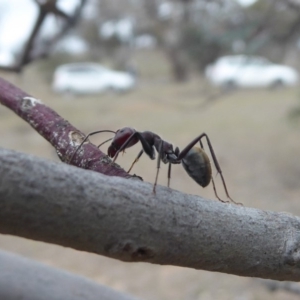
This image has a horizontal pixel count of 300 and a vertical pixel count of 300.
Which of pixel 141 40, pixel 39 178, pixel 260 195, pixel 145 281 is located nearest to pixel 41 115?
pixel 39 178

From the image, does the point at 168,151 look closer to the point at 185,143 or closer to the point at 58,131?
the point at 58,131

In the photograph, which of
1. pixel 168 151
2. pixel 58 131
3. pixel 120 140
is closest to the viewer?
pixel 58 131

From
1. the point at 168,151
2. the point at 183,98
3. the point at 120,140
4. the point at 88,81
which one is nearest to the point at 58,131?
the point at 120,140

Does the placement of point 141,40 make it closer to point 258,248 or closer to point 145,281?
point 145,281

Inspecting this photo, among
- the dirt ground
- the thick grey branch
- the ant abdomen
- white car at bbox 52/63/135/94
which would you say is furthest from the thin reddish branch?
white car at bbox 52/63/135/94

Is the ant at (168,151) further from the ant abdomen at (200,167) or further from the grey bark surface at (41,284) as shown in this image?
the grey bark surface at (41,284)
